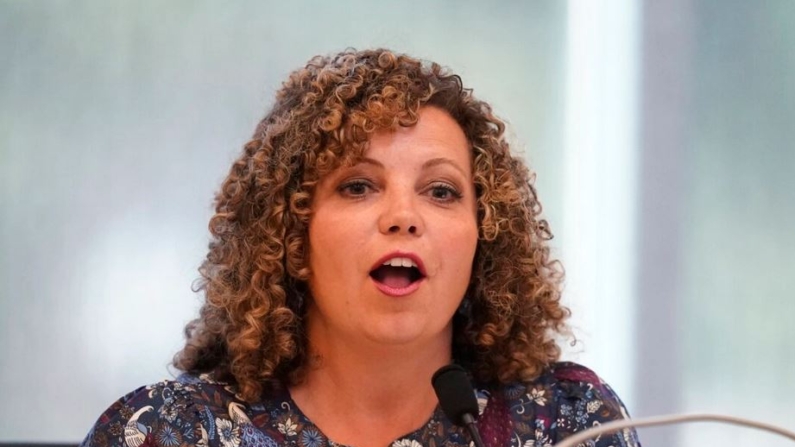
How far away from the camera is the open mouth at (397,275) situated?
1511 millimetres

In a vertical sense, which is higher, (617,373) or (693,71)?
(693,71)

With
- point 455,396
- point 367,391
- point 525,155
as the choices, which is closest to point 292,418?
point 367,391

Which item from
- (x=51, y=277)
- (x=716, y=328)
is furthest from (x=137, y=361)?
(x=716, y=328)

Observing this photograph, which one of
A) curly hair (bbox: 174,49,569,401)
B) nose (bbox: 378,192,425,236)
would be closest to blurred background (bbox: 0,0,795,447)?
curly hair (bbox: 174,49,569,401)

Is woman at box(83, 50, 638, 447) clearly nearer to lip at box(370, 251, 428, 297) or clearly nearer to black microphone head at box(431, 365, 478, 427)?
lip at box(370, 251, 428, 297)

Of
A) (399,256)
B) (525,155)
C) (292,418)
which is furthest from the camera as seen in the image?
(525,155)

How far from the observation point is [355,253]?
4.95 ft

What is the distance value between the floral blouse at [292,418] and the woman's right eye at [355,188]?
1.06ft

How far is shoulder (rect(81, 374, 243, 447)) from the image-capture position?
5.02ft

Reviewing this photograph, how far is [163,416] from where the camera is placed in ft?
5.08

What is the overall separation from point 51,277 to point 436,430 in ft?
3.50

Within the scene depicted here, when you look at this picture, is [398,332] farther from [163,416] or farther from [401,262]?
[163,416]

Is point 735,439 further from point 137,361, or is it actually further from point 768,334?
→ point 137,361

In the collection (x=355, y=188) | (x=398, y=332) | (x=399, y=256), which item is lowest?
(x=398, y=332)
